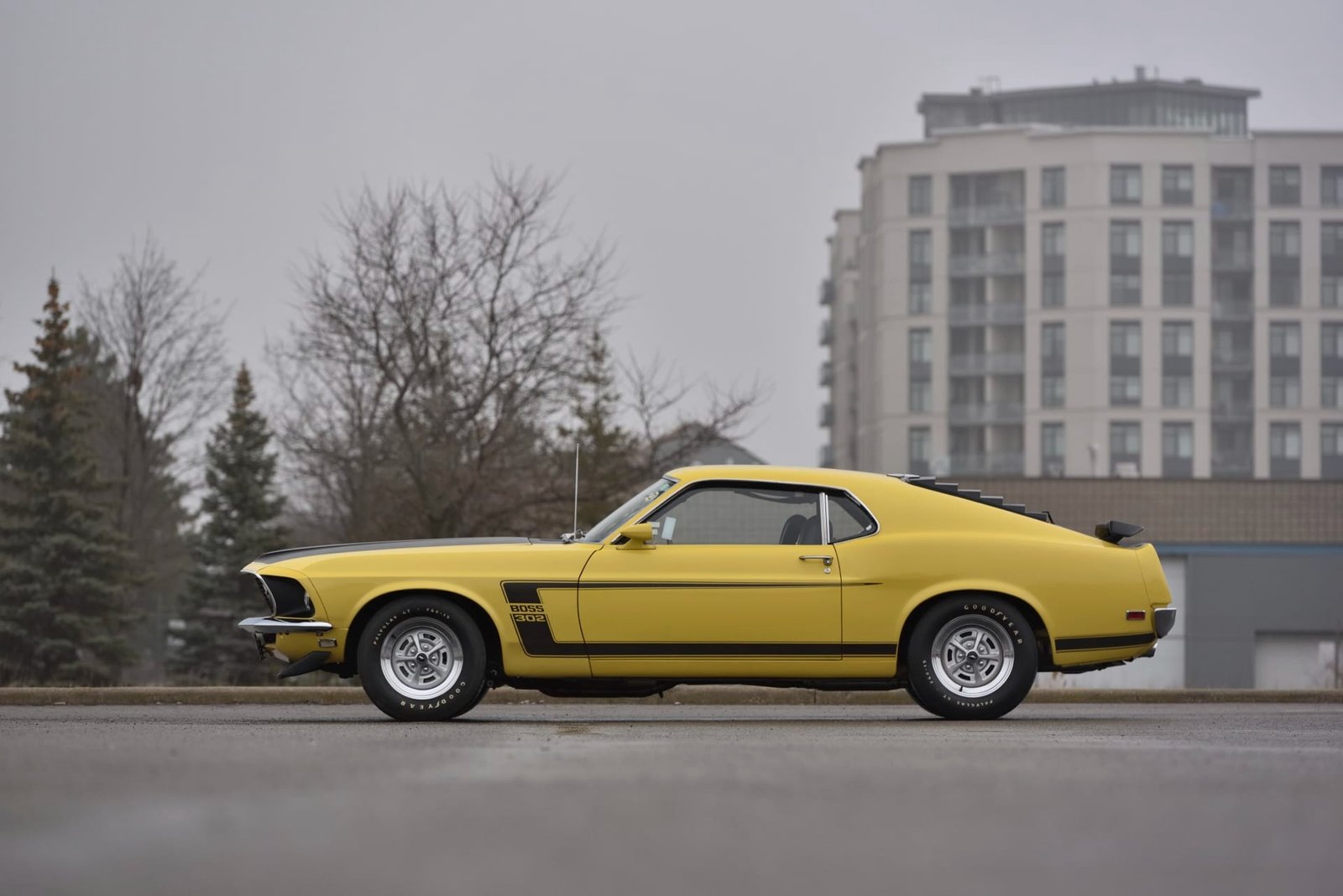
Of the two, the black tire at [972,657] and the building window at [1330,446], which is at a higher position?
the building window at [1330,446]

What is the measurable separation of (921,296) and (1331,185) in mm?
20125

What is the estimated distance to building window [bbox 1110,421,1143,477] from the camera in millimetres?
87250

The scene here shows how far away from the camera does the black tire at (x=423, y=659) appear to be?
9.90 m

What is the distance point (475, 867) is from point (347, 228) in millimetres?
33283

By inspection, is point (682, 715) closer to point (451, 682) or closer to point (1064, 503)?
point (451, 682)

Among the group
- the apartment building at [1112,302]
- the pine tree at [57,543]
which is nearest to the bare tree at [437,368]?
the pine tree at [57,543]

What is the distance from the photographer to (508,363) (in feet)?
114

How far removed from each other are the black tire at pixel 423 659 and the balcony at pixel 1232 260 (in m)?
83.8

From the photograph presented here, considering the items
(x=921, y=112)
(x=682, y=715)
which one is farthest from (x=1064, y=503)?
(x=921, y=112)

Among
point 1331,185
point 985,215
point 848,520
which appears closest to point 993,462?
point 985,215

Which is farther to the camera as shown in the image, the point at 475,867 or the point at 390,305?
the point at 390,305

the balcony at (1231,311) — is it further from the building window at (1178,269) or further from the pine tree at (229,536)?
the pine tree at (229,536)

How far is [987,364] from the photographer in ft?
296

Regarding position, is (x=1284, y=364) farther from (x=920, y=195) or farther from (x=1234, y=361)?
(x=920, y=195)
